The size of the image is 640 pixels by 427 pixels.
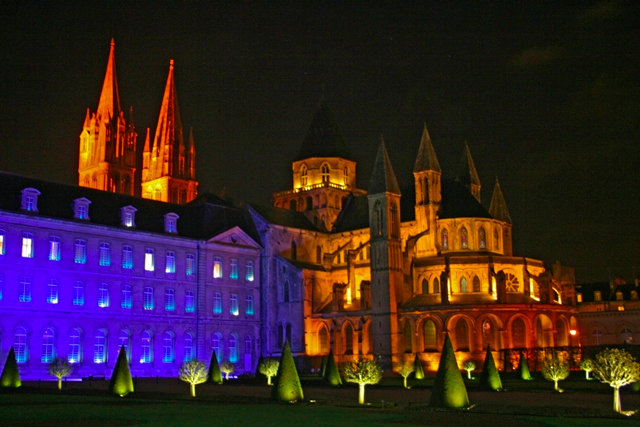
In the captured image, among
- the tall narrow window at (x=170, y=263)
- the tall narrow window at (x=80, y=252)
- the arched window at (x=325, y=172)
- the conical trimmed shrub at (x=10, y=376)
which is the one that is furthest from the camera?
the arched window at (x=325, y=172)

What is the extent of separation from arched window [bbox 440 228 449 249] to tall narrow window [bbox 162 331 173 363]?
91.4 ft

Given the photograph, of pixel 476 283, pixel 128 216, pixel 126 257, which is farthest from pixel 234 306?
pixel 476 283

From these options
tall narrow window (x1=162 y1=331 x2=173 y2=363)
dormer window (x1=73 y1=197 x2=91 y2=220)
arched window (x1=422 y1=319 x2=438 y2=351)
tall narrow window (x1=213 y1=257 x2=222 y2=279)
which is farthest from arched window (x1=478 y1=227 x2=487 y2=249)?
dormer window (x1=73 y1=197 x2=91 y2=220)

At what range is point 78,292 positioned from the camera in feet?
208

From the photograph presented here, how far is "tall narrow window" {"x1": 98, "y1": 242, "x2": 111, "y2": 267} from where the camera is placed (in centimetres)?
6569

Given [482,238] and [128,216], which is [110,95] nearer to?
[128,216]

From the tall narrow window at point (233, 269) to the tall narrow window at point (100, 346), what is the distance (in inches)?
608

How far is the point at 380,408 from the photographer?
32.9 m

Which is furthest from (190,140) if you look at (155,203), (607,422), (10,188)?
(607,422)

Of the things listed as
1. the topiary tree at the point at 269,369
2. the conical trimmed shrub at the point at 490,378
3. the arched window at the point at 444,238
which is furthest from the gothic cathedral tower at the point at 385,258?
the conical trimmed shrub at the point at 490,378

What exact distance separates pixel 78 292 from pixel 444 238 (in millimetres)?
35498

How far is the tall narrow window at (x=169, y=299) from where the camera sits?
70.2m

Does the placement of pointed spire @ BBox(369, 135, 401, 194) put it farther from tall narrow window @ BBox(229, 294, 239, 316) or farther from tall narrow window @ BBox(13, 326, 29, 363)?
tall narrow window @ BBox(13, 326, 29, 363)

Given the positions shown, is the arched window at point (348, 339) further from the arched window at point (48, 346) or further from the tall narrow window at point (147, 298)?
the arched window at point (48, 346)
